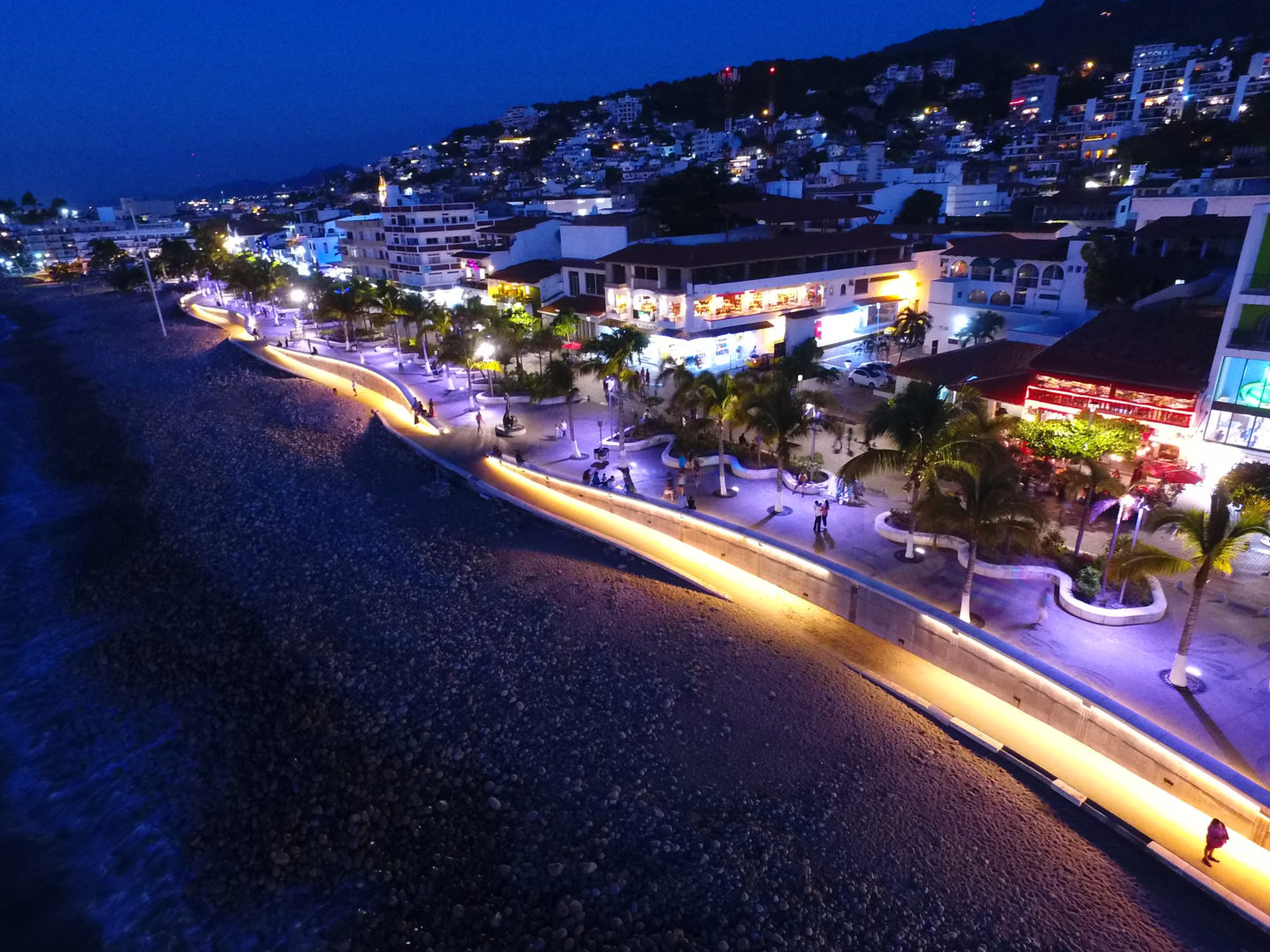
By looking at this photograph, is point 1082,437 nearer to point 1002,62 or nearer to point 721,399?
point 721,399

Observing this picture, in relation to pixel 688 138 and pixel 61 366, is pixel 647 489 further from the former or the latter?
pixel 688 138

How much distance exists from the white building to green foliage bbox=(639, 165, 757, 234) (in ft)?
117

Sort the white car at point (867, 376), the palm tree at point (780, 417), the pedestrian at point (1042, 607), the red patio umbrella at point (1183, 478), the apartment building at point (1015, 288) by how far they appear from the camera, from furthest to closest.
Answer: the apartment building at point (1015, 288) → the white car at point (867, 376) → the red patio umbrella at point (1183, 478) → the palm tree at point (780, 417) → the pedestrian at point (1042, 607)

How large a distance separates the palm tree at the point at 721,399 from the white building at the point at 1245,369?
1496 cm

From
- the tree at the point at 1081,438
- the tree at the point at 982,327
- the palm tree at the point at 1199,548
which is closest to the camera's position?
the palm tree at the point at 1199,548

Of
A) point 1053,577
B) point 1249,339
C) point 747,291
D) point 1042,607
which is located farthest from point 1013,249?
point 1042,607

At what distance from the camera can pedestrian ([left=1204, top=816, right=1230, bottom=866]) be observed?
1105 cm

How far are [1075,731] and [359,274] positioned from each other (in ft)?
266

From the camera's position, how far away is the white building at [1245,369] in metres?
21.1

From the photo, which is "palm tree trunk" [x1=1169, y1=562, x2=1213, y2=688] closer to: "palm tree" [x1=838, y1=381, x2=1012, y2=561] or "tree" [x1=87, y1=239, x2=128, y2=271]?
→ "palm tree" [x1=838, y1=381, x2=1012, y2=561]

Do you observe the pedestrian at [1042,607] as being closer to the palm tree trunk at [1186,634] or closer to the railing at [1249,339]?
the palm tree trunk at [1186,634]

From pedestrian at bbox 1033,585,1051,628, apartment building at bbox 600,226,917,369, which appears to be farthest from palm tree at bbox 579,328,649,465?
pedestrian at bbox 1033,585,1051,628

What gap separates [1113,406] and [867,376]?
13.1m

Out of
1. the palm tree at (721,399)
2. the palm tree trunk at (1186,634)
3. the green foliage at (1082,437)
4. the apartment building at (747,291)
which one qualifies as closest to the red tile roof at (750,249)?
the apartment building at (747,291)
